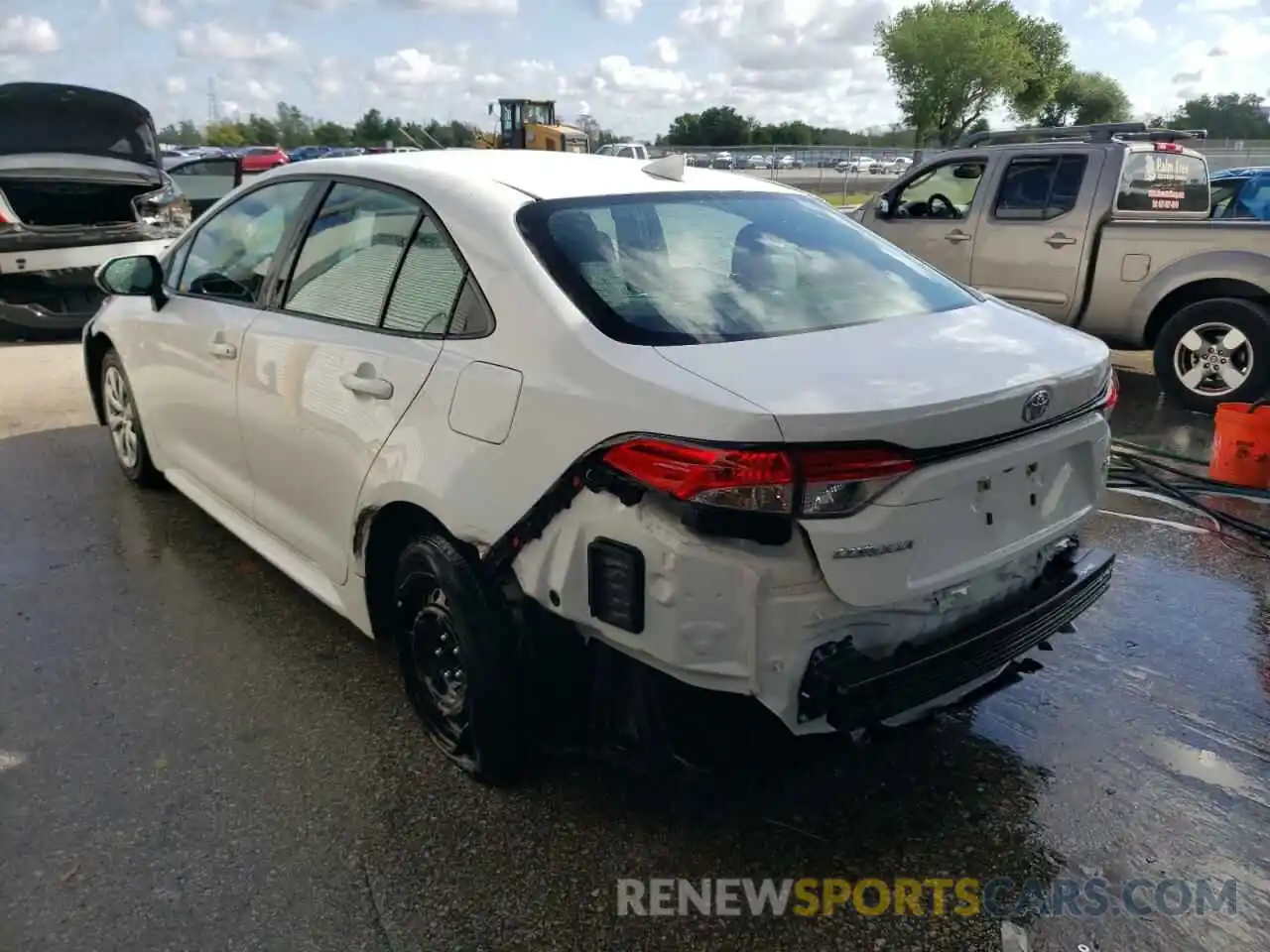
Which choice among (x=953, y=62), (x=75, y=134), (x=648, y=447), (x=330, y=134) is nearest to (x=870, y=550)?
(x=648, y=447)

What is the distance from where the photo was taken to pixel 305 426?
11.0ft

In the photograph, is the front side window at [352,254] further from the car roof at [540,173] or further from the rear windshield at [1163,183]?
the rear windshield at [1163,183]

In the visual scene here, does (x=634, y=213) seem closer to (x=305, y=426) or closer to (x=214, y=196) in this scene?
(x=305, y=426)

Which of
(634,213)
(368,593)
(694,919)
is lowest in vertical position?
(694,919)

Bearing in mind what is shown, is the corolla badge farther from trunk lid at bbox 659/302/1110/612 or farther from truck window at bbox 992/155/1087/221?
truck window at bbox 992/155/1087/221

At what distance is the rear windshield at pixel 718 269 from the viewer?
268cm

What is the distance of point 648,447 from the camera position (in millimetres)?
2277

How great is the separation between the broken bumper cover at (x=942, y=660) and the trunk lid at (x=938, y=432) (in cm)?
10

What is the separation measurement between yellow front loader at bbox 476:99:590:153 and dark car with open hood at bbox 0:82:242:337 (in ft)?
74.3

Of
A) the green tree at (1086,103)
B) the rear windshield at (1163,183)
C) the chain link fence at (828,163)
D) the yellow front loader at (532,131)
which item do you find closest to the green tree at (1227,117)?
the green tree at (1086,103)

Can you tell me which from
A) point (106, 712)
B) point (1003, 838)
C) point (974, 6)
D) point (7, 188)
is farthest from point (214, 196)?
point (974, 6)

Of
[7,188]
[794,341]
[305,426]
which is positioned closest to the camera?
[794,341]

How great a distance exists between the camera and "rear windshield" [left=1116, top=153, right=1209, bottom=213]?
771 cm

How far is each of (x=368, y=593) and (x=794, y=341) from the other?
1.52m
